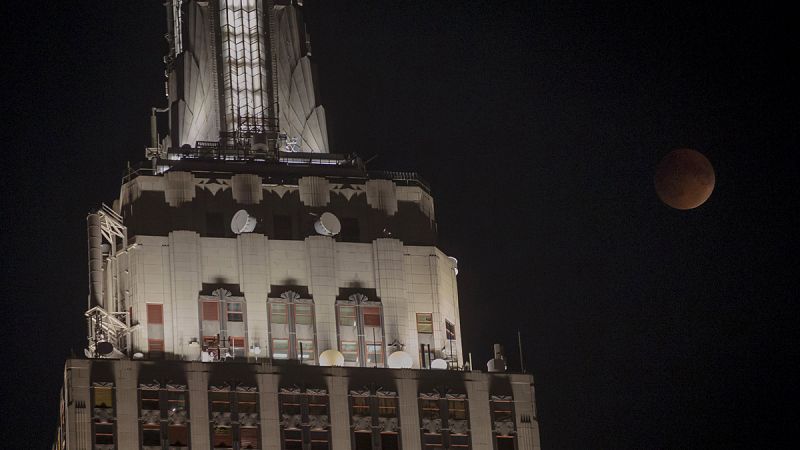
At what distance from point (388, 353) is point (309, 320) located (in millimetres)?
5400

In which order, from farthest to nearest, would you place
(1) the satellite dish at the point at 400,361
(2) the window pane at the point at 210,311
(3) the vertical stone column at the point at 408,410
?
(1) the satellite dish at the point at 400,361
(2) the window pane at the point at 210,311
(3) the vertical stone column at the point at 408,410

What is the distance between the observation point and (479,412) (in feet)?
484

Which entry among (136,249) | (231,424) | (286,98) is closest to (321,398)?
(231,424)

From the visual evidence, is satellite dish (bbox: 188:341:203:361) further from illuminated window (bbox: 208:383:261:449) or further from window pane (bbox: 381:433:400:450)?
window pane (bbox: 381:433:400:450)

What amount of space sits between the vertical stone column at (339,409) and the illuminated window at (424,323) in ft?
26.7

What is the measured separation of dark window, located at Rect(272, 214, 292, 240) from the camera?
153250 millimetres

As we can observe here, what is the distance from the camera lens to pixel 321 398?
14525 centimetres

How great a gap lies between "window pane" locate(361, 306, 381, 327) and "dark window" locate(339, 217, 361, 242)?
5229 mm

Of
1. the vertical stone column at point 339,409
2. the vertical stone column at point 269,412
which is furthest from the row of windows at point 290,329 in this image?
the vertical stone column at point 269,412

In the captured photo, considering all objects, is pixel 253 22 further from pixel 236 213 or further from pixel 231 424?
pixel 231 424

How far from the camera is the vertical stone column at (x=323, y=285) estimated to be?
15012 cm

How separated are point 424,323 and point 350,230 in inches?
311

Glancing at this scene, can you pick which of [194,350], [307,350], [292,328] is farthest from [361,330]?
[194,350]

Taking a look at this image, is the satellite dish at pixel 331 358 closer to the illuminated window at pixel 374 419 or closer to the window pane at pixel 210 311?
the illuminated window at pixel 374 419
